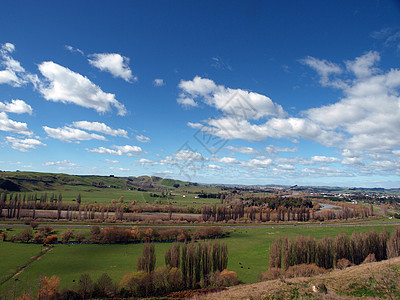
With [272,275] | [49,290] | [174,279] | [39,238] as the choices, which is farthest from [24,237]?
[272,275]

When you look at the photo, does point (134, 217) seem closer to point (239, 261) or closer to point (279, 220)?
point (239, 261)

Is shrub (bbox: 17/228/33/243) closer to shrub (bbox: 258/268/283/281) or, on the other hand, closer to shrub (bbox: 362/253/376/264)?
shrub (bbox: 258/268/283/281)

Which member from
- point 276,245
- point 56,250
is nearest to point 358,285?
point 276,245

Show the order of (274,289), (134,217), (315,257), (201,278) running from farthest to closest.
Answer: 1. (134,217)
2. (315,257)
3. (201,278)
4. (274,289)

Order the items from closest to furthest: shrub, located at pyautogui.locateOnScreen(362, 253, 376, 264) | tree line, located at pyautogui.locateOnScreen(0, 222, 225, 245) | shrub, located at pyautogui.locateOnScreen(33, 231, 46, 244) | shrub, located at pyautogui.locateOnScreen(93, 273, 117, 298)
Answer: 1. shrub, located at pyautogui.locateOnScreen(93, 273, 117, 298)
2. shrub, located at pyautogui.locateOnScreen(362, 253, 376, 264)
3. shrub, located at pyautogui.locateOnScreen(33, 231, 46, 244)
4. tree line, located at pyautogui.locateOnScreen(0, 222, 225, 245)

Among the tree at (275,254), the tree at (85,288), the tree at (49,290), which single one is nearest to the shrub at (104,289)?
the tree at (85,288)

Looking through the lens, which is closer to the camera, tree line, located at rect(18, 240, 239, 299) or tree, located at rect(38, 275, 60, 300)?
tree, located at rect(38, 275, 60, 300)

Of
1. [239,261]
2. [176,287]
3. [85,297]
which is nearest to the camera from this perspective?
[85,297]

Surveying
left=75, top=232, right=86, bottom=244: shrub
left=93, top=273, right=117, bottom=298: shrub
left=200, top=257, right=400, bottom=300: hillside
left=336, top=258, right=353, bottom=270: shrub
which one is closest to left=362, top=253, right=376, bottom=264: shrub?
left=336, top=258, right=353, bottom=270: shrub

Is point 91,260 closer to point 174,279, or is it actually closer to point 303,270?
point 174,279
